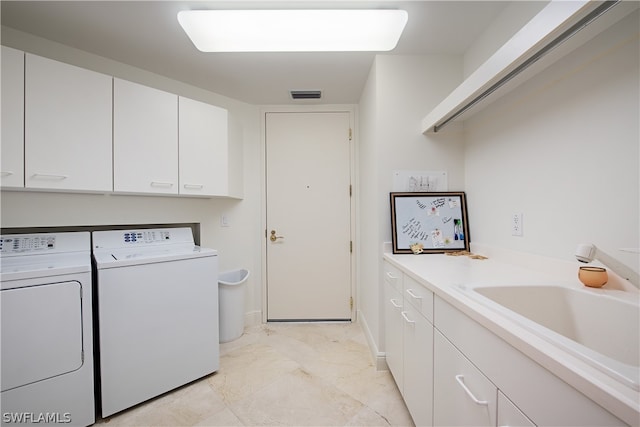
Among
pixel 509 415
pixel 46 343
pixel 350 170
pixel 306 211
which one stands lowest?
pixel 46 343

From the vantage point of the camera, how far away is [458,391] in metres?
0.88

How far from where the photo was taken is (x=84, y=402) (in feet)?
4.52

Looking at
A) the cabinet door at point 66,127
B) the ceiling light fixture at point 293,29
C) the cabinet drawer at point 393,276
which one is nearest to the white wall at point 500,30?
the ceiling light fixture at point 293,29

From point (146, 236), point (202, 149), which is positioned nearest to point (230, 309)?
point (146, 236)

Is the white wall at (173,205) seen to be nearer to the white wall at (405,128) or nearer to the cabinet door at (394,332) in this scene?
the white wall at (405,128)

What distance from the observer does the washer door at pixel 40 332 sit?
1.22m

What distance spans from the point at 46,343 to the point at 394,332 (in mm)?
1862

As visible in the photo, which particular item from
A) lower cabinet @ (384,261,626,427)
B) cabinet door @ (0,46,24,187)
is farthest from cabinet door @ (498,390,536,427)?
cabinet door @ (0,46,24,187)

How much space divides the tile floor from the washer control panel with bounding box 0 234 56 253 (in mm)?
1108

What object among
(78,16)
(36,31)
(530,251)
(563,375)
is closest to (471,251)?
(530,251)

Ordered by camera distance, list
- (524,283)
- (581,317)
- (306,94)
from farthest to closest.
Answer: (306,94) → (524,283) → (581,317)

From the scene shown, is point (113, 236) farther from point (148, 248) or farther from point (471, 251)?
point (471, 251)

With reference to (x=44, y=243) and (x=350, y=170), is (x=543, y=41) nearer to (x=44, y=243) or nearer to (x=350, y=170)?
(x=350, y=170)

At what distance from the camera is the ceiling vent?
8.03 ft
